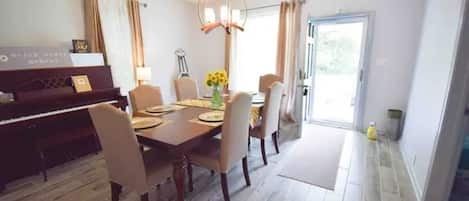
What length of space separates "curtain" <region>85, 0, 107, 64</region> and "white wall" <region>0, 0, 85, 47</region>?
8 centimetres

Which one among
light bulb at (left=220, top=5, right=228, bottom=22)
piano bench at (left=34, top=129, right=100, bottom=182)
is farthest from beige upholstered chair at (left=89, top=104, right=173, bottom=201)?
light bulb at (left=220, top=5, right=228, bottom=22)

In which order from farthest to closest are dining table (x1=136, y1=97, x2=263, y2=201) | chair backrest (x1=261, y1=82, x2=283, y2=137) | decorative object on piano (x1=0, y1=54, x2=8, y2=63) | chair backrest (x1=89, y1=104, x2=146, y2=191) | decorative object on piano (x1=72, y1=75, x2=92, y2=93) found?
decorative object on piano (x1=72, y1=75, x2=92, y2=93)
chair backrest (x1=261, y1=82, x2=283, y2=137)
decorative object on piano (x1=0, y1=54, x2=8, y2=63)
dining table (x1=136, y1=97, x2=263, y2=201)
chair backrest (x1=89, y1=104, x2=146, y2=191)

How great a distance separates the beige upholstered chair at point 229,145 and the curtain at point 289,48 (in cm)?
236

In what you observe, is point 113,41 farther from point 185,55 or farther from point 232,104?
point 232,104

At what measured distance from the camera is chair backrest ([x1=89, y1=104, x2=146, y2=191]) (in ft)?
4.85

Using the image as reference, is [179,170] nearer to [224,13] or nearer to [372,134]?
[224,13]

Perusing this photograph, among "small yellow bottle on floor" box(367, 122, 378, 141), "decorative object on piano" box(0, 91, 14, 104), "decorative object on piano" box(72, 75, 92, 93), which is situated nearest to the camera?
"decorative object on piano" box(0, 91, 14, 104)

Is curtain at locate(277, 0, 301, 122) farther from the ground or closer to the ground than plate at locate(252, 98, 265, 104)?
farther from the ground

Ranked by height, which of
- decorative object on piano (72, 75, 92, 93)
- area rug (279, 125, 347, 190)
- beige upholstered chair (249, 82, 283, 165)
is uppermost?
decorative object on piano (72, 75, 92, 93)

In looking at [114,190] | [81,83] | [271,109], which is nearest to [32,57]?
[81,83]

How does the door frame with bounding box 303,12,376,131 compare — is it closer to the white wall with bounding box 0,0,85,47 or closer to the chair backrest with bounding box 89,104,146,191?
the chair backrest with bounding box 89,104,146,191

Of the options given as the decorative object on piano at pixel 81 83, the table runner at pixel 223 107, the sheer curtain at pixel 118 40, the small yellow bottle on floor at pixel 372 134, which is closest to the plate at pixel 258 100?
the table runner at pixel 223 107

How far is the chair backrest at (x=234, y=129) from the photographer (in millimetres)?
1795

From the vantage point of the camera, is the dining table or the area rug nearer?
the dining table
